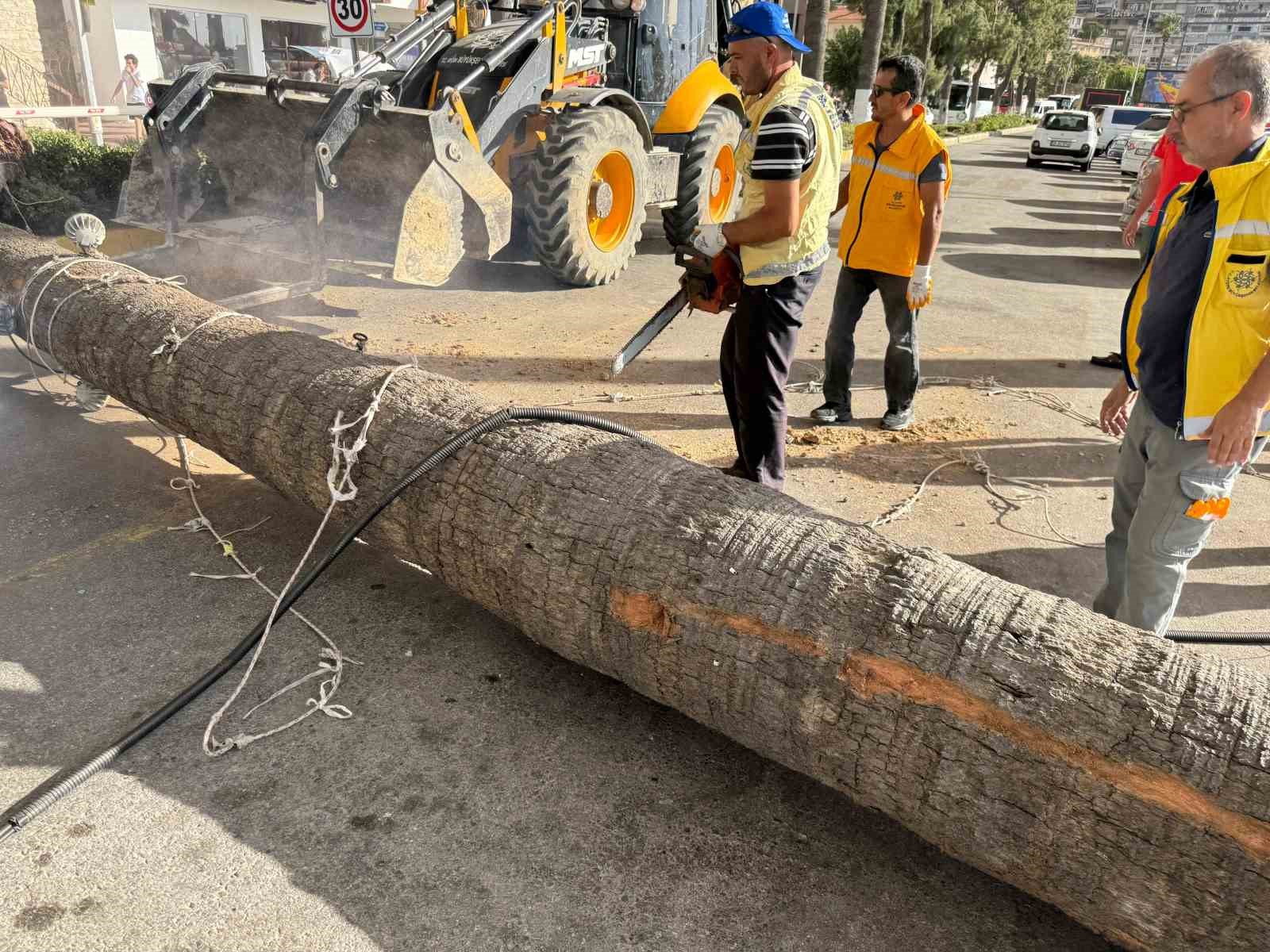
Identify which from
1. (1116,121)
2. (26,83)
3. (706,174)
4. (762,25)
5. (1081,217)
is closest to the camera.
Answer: (762,25)

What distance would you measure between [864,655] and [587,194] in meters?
5.91

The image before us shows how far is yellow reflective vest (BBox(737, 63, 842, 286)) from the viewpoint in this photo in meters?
3.43

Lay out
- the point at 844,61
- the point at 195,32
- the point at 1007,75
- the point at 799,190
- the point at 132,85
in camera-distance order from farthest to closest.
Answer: the point at 1007,75 → the point at 844,61 → the point at 195,32 → the point at 132,85 → the point at 799,190

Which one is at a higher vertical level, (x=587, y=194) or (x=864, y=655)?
(x=587, y=194)

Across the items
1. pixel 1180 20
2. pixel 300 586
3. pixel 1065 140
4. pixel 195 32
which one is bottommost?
pixel 300 586

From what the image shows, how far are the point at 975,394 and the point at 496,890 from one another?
474 centimetres

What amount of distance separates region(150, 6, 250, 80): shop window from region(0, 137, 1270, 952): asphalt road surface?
54.2 ft

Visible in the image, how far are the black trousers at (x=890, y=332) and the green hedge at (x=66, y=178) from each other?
7.38 m

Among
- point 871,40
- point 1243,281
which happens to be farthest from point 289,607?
point 871,40

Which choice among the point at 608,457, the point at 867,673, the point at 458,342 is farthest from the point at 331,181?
the point at 867,673

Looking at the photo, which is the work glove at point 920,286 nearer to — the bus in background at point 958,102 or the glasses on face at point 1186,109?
the glasses on face at point 1186,109

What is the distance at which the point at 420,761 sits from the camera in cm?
249

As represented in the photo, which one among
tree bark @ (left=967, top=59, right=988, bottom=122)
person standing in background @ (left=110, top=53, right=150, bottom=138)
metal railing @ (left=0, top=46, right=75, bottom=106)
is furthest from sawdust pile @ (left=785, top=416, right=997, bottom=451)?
tree bark @ (left=967, top=59, right=988, bottom=122)

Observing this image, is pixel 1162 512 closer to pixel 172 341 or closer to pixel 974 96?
pixel 172 341
